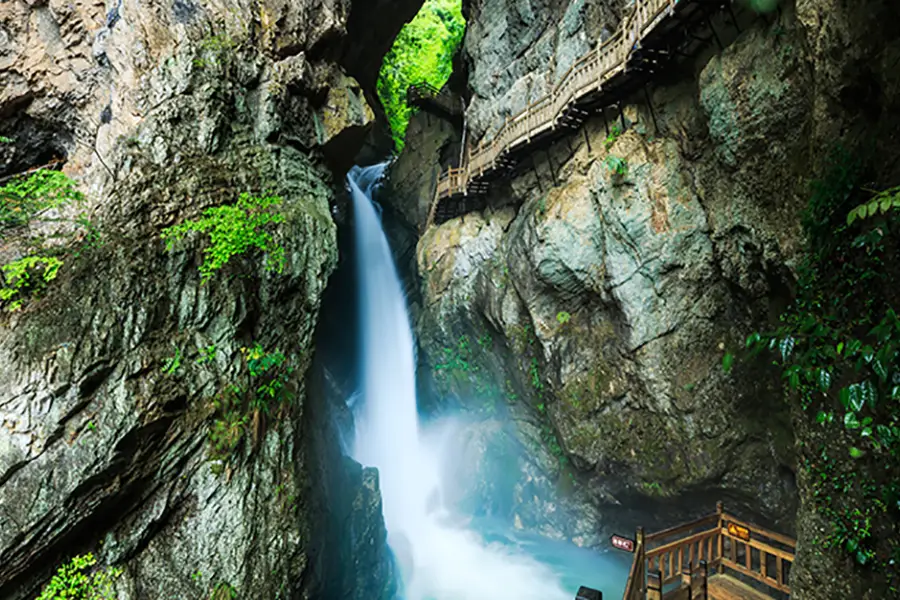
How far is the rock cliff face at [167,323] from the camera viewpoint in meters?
5.26

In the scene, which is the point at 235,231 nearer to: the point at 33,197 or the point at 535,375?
the point at 33,197

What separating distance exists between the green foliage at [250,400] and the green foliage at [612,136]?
9.77 metres

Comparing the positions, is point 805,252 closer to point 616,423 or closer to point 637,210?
point 637,210

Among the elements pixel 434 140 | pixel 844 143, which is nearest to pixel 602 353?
pixel 844 143

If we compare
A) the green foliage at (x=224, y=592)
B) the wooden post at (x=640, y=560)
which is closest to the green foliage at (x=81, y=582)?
the green foliage at (x=224, y=592)

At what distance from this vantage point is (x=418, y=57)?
2480 centimetres

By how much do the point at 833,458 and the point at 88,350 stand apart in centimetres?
980

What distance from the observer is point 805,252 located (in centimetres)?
568

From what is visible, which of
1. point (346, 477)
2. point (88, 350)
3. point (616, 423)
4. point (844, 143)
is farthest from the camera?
point (616, 423)

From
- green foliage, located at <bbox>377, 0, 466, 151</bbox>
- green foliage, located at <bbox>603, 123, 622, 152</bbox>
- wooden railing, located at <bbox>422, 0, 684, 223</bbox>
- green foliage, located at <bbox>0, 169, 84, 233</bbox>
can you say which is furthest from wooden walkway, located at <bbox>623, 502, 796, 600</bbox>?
green foliage, located at <bbox>377, 0, 466, 151</bbox>

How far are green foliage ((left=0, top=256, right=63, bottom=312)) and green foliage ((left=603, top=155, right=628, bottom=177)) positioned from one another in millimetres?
11154

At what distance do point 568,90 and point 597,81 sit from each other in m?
1.13

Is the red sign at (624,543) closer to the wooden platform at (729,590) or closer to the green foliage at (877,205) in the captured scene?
the wooden platform at (729,590)

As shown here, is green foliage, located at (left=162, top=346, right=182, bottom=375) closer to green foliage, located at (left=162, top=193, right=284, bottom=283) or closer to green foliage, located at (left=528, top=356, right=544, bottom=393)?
green foliage, located at (left=162, top=193, right=284, bottom=283)
